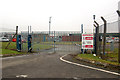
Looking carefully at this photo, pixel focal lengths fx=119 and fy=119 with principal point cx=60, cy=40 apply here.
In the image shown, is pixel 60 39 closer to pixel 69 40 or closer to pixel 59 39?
pixel 59 39

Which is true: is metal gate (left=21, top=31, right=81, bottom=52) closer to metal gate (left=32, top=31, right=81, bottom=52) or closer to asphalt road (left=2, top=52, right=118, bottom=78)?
metal gate (left=32, top=31, right=81, bottom=52)

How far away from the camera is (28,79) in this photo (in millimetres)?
4406

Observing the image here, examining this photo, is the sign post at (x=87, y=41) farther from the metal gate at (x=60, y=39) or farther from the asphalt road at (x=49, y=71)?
the metal gate at (x=60, y=39)

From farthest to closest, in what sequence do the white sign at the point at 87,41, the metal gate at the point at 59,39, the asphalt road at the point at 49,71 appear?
the metal gate at the point at 59,39
the white sign at the point at 87,41
the asphalt road at the point at 49,71

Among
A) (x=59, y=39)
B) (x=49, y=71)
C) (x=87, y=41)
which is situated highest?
(x=59, y=39)

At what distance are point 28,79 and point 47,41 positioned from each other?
11.7 m

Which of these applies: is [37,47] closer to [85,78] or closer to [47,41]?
[47,41]

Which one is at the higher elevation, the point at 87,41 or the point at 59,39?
the point at 59,39

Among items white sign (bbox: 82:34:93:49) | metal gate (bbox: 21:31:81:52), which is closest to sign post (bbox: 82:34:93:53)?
white sign (bbox: 82:34:93:49)

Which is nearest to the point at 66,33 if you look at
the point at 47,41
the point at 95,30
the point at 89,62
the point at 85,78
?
the point at 47,41

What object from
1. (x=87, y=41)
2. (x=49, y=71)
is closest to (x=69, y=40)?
(x=87, y=41)

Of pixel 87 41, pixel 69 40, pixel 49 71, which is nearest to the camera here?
pixel 49 71

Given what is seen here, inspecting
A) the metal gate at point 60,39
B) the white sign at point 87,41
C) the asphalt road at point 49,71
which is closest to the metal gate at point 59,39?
the metal gate at point 60,39

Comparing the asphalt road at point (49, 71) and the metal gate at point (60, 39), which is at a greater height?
the metal gate at point (60, 39)
